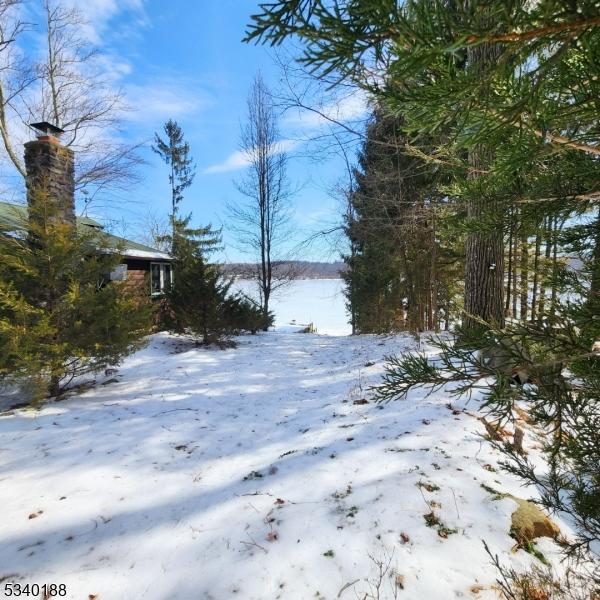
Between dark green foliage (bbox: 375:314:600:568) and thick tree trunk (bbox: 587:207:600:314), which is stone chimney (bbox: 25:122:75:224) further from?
thick tree trunk (bbox: 587:207:600:314)

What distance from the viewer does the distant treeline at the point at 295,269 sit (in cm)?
1761

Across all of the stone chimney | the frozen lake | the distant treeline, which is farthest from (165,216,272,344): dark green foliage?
the frozen lake

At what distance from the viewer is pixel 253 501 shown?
254cm

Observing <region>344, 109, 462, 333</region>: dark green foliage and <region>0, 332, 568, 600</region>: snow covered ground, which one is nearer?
<region>0, 332, 568, 600</region>: snow covered ground

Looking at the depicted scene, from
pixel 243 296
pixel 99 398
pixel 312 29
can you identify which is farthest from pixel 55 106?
pixel 312 29

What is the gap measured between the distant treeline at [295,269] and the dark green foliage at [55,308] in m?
11.7

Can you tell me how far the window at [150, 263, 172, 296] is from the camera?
11988mm

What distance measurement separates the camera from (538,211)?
65.1 inches

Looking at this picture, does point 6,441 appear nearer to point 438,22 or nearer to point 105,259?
point 105,259

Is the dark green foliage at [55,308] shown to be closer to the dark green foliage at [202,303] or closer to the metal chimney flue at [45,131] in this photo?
the metal chimney flue at [45,131]

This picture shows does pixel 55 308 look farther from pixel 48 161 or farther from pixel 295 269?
pixel 295 269

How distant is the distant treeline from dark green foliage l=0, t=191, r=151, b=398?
38.4 ft

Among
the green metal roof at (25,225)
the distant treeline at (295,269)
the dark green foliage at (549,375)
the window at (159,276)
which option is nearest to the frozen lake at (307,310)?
the distant treeline at (295,269)

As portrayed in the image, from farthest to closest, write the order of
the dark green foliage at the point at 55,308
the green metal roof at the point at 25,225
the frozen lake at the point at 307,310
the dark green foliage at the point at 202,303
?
the frozen lake at the point at 307,310, the dark green foliage at the point at 202,303, the green metal roof at the point at 25,225, the dark green foliage at the point at 55,308
